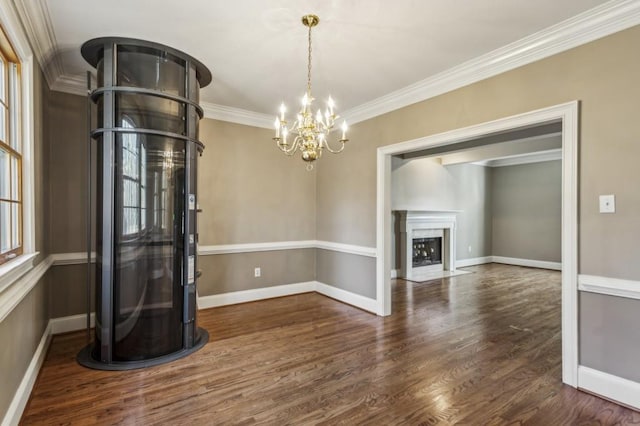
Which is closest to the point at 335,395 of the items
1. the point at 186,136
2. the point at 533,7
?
the point at 186,136

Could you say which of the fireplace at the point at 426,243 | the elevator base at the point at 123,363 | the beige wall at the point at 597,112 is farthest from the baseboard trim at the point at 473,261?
the elevator base at the point at 123,363

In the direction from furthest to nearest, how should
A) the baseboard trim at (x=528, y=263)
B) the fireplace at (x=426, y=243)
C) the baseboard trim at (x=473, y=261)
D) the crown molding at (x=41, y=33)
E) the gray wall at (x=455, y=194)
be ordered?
the baseboard trim at (x=473, y=261) < the baseboard trim at (x=528, y=263) < the gray wall at (x=455, y=194) < the fireplace at (x=426, y=243) < the crown molding at (x=41, y=33)

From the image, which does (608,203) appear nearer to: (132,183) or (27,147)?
(132,183)

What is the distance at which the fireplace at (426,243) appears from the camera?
6535 millimetres

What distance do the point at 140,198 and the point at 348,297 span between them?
118 inches

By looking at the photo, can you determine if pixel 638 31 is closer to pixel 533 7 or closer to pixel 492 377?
pixel 533 7

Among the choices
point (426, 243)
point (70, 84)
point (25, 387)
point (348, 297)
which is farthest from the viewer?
point (426, 243)

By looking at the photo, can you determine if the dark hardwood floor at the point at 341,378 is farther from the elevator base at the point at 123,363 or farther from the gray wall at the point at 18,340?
the gray wall at the point at 18,340

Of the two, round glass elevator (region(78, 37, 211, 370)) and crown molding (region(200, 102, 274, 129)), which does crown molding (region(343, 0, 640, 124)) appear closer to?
crown molding (region(200, 102, 274, 129))

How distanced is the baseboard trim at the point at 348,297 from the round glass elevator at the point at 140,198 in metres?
2.28

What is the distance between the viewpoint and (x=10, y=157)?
2205 millimetres

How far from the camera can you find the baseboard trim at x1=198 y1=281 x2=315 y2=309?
439cm

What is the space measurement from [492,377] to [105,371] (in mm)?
3142

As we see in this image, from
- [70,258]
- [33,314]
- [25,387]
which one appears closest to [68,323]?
[70,258]
